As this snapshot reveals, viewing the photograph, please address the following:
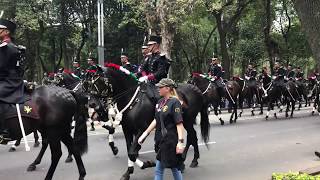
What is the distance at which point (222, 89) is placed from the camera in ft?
62.9

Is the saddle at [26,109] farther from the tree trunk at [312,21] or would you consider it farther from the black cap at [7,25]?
the tree trunk at [312,21]

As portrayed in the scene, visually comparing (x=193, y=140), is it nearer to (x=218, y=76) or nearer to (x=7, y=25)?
(x=7, y=25)

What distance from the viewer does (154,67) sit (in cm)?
1011

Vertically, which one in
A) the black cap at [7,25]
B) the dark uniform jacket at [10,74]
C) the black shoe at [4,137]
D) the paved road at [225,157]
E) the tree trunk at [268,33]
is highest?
the tree trunk at [268,33]

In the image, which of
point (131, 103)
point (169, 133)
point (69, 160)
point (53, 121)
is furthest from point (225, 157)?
point (169, 133)

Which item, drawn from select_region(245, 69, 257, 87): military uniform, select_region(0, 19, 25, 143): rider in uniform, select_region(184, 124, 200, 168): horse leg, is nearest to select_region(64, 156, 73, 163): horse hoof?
select_region(184, 124, 200, 168): horse leg

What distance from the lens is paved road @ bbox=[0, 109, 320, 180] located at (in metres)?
9.79

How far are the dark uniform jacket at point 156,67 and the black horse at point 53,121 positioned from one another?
1773 mm

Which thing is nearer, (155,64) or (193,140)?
(155,64)

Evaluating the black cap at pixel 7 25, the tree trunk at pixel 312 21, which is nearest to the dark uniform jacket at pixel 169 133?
the black cap at pixel 7 25

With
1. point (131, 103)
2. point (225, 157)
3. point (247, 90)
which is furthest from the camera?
point (247, 90)

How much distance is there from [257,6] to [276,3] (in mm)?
4312

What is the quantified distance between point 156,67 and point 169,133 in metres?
3.21

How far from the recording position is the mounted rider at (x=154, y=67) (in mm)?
9811
